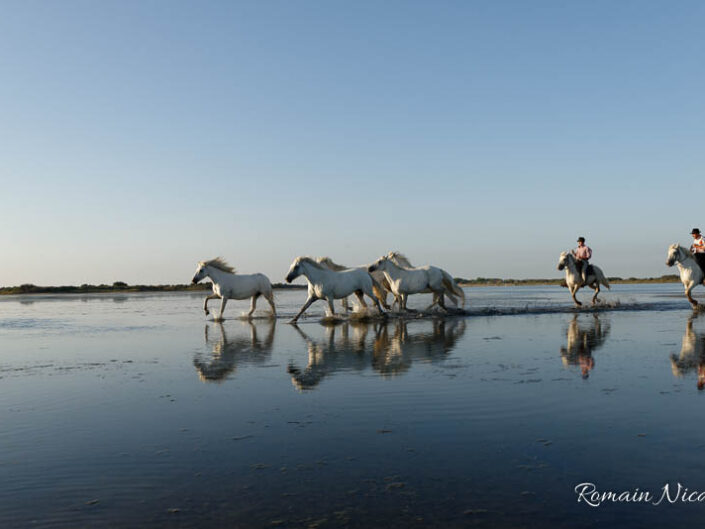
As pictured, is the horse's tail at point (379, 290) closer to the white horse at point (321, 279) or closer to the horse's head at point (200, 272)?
the white horse at point (321, 279)

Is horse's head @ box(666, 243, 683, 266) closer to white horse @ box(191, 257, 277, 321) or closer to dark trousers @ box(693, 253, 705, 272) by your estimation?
dark trousers @ box(693, 253, 705, 272)

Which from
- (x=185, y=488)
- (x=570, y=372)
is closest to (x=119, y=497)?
(x=185, y=488)

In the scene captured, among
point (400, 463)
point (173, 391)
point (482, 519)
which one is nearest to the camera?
point (482, 519)

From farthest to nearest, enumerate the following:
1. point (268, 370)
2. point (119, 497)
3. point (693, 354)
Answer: point (693, 354)
point (268, 370)
point (119, 497)

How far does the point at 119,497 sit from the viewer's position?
3158 millimetres

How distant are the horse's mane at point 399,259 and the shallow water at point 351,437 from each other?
8.95m

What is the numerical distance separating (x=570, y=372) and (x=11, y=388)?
6583mm

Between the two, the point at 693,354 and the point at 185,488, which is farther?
the point at 693,354

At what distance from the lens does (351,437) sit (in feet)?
13.8

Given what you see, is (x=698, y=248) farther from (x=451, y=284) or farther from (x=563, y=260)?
(x=451, y=284)

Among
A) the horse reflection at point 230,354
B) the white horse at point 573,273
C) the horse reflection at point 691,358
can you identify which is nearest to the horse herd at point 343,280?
the horse reflection at point 230,354

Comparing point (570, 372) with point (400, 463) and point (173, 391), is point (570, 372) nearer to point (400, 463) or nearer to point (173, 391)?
point (400, 463)

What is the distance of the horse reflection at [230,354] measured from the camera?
748 centimetres

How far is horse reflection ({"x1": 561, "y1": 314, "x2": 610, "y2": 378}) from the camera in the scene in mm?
7545
